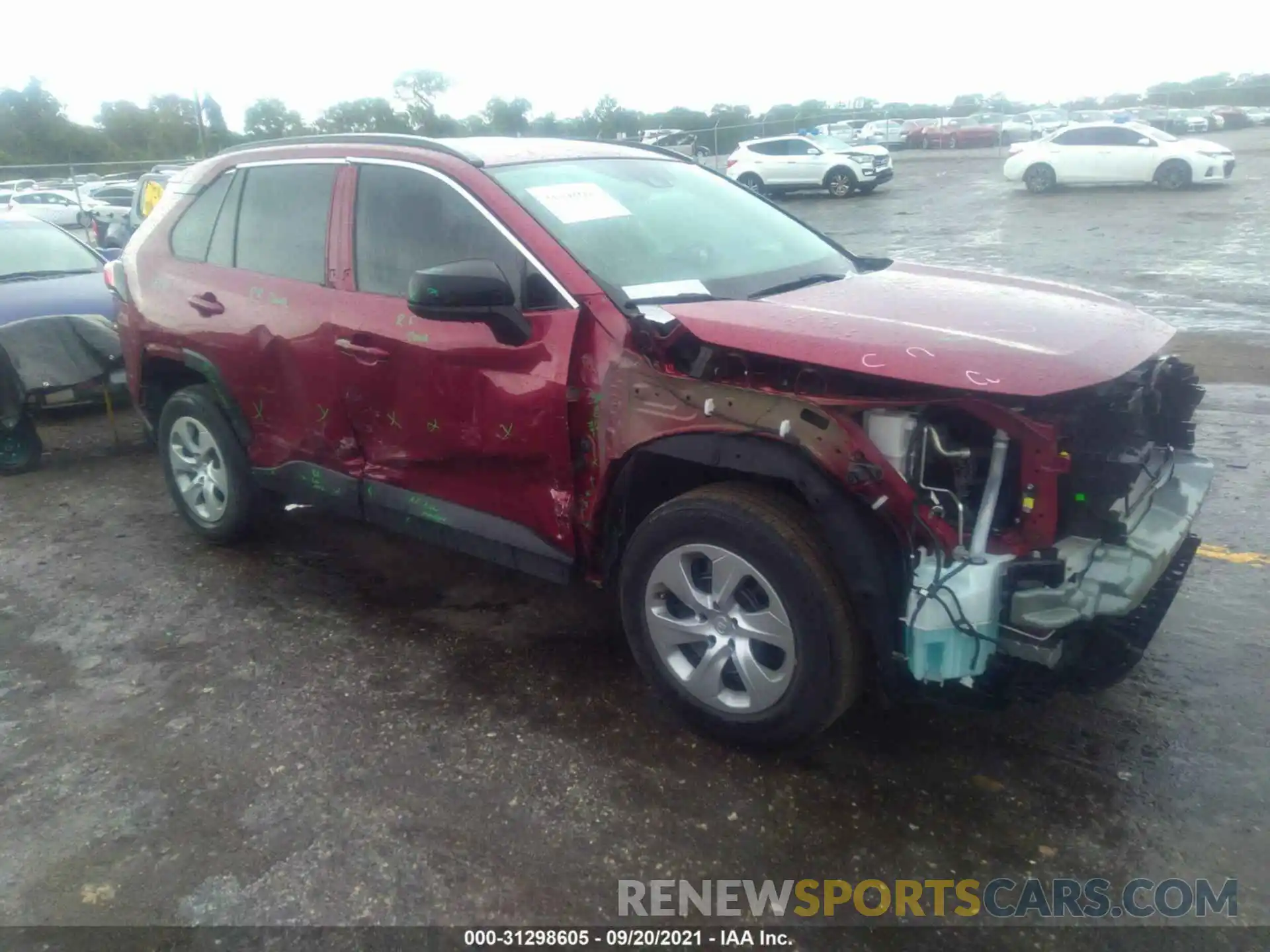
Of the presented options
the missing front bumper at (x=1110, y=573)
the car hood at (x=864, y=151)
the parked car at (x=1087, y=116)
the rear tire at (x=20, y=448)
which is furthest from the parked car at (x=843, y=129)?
the missing front bumper at (x=1110, y=573)

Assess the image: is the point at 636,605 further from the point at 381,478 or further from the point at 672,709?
the point at 381,478

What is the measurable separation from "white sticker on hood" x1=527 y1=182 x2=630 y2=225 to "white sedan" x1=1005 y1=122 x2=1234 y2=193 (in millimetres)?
22353

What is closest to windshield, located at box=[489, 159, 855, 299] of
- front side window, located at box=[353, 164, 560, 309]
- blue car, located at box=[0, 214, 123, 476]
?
front side window, located at box=[353, 164, 560, 309]

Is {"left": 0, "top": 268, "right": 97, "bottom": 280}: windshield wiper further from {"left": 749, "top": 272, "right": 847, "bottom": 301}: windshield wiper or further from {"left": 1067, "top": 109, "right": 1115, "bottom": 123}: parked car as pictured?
{"left": 1067, "top": 109, "right": 1115, "bottom": 123}: parked car

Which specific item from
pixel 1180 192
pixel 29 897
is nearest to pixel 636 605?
pixel 29 897

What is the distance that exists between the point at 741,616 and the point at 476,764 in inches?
39.1

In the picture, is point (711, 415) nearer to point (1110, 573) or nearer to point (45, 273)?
point (1110, 573)

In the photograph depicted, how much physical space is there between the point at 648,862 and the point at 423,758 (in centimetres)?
90

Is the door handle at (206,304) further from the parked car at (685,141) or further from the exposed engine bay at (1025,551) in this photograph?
the parked car at (685,141)

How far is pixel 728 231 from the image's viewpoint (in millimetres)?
4117

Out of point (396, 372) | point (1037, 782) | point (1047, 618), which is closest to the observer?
point (1047, 618)

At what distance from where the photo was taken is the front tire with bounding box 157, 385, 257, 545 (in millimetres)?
4824

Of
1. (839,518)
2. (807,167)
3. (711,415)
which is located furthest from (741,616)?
(807,167)

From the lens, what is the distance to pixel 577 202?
12.5ft
